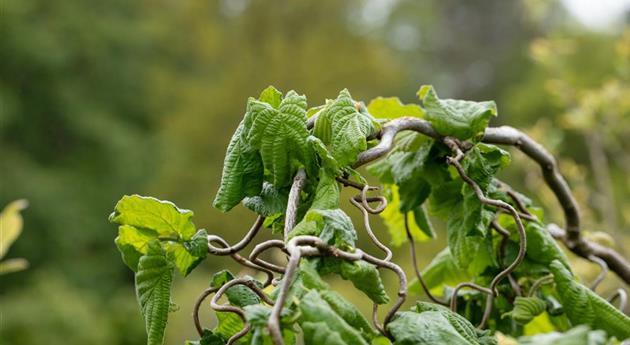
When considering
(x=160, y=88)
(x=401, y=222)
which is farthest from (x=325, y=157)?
(x=160, y=88)

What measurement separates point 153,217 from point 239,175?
8cm

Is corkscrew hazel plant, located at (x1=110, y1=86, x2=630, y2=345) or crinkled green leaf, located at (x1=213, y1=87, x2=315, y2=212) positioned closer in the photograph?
corkscrew hazel plant, located at (x1=110, y1=86, x2=630, y2=345)

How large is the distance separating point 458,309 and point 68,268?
1067cm

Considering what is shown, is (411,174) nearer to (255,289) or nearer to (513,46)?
(255,289)

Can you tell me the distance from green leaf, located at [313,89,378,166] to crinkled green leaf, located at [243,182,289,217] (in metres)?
0.06

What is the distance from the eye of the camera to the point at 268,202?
736 millimetres

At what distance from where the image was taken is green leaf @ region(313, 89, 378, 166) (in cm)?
71

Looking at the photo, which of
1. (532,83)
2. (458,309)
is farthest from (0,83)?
(458,309)

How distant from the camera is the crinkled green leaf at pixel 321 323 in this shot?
55 centimetres

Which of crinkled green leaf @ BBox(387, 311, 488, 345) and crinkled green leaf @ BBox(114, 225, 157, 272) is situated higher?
crinkled green leaf @ BBox(114, 225, 157, 272)

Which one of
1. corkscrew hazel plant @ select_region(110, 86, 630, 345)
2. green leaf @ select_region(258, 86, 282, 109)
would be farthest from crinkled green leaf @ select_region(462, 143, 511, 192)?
green leaf @ select_region(258, 86, 282, 109)

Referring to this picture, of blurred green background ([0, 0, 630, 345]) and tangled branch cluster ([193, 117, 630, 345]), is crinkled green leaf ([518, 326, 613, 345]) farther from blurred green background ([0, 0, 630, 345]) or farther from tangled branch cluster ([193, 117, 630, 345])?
blurred green background ([0, 0, 630, 345])

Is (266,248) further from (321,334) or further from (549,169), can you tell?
(549,169)

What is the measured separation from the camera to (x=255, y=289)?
665mm
